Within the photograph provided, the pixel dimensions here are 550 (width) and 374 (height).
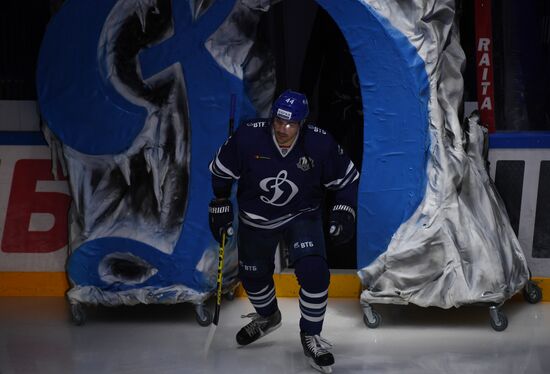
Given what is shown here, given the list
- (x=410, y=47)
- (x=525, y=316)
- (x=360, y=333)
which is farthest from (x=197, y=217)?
(x=525, y=316)

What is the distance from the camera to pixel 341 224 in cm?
536

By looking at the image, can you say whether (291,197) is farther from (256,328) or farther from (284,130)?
(256,328)

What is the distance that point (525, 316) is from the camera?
6.18 meters

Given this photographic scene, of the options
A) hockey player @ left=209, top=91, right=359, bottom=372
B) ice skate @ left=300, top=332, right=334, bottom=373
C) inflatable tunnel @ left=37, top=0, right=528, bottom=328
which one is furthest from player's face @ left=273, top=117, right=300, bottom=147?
ice skate @ left=300, top=332, right=334, bottom=373

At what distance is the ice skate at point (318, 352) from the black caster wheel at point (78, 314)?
1.35m

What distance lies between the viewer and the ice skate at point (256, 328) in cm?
572

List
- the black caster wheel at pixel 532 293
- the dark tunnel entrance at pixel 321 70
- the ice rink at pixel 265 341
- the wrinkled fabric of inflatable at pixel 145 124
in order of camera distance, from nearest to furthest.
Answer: the ice rink at pixel 265 341 < the wrinkled fabric of inflatable at pixel 145 124 < the black caster wheel at pixel 532 293 < the dark tunnel entrance at pixel 321 70

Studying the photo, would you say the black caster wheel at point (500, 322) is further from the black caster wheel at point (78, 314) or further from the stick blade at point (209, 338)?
the black caster wheel at point (78, 314)

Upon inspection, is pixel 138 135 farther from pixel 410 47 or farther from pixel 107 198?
pixel 410 47

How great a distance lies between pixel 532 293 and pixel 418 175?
3.40 ft

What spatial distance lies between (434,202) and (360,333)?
2.54 ft

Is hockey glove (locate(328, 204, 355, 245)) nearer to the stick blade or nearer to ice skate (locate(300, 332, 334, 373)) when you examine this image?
ice skate (locate(300, 332, 334, 373))

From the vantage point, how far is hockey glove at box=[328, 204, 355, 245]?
5340mm

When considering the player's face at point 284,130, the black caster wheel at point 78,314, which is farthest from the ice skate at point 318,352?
the black caster wheel at point 78,314
